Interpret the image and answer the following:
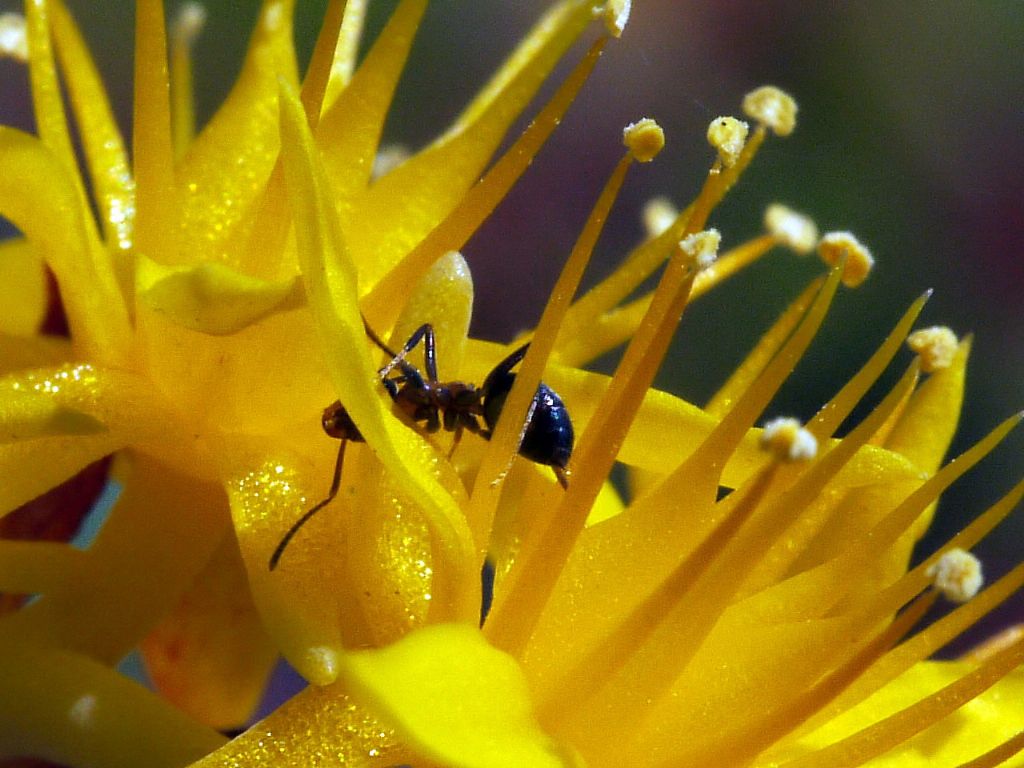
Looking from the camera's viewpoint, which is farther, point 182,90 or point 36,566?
point 182,90

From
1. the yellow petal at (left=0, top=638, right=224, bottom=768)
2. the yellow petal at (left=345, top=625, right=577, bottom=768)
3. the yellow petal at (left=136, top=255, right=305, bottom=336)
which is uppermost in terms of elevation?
the yellow petal at (left=136, top=255, right=305, bottom=336)

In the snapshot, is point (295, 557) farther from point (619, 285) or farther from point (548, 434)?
point (619, 285)

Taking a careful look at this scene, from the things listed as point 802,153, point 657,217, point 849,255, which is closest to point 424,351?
point 849,255

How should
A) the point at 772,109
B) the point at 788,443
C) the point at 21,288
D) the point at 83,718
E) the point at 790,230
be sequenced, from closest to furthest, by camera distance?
the point at 788,443 < the point at 83,718 < the point at 772,109 < the point at 790,230 < the point at 21,288

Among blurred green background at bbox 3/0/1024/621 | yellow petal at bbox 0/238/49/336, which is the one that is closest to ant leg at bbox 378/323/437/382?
yellow petal at bbox 0/238/49/336

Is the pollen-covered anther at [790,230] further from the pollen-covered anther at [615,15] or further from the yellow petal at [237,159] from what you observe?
the yellow petal at [237,159]

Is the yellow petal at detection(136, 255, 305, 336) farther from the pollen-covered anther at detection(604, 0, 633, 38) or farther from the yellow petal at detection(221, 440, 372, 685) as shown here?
the pollen-covered anther at detection(604, 0, 633, 38)

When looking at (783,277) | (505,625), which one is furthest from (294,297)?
(783,277)
